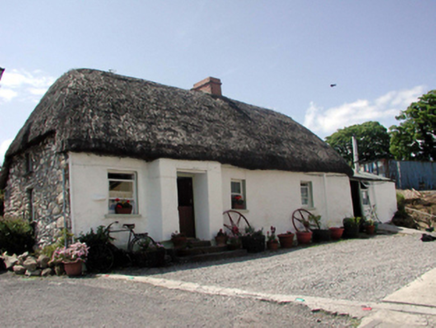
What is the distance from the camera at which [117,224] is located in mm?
10320

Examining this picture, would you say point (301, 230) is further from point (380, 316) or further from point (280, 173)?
point (380, 316)

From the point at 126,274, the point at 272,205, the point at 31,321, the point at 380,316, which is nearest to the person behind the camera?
the point at 380,316

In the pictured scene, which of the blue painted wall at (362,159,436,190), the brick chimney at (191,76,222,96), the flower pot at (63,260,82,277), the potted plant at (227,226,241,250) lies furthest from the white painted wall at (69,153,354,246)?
the blue painted wall at (362,159,436,190)

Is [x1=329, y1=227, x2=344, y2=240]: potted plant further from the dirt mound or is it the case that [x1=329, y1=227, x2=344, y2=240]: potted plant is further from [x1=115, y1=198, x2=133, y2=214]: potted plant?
[x1=115, y1=198, x2=133, y2=214]: potted plant

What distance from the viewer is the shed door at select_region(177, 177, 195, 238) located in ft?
39.7

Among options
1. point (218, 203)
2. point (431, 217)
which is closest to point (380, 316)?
point (218, 203)

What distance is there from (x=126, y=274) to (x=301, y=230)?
8.22 meters

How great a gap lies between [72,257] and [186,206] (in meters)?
4.43

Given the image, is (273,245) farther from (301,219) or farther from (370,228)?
(370,228)

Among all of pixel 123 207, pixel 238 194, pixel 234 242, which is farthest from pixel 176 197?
pixel 238 194

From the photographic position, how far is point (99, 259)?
8.92 meters

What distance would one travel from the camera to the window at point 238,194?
13156mm

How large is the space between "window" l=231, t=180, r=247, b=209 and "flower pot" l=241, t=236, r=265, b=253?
171cm

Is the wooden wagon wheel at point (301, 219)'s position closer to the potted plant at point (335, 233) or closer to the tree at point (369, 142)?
the potted plant at point (335, 233)
